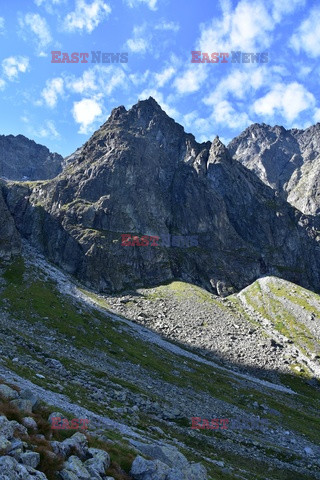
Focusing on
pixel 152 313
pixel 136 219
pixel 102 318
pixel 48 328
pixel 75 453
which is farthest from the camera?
pixel 136 219

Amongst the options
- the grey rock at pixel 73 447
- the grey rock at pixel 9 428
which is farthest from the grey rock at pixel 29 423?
the grey rock at pixel 73 447

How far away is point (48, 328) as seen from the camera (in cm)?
6919

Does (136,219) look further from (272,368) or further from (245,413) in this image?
(245,413)

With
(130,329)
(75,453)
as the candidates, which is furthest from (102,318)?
(75,453)

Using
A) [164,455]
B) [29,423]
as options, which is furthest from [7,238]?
[164,455]

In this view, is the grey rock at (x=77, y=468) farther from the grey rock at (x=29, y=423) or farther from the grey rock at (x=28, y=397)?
the grey rock at (x=28, y=397)

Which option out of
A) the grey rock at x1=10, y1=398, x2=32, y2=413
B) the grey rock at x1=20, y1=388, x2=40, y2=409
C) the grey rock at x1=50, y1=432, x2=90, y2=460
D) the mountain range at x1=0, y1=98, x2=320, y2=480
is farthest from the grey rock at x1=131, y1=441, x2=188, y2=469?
the grey rock at x1=10, y1=398, x2=32, y2=413

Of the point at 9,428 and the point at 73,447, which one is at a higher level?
the point at 9,428

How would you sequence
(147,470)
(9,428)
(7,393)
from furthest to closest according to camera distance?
(7,393)
(147,470)
(9,428)

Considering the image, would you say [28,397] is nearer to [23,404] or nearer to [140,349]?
[23,404]

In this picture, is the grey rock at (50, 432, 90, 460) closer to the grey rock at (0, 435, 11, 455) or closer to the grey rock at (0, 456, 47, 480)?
the grey rock at (0, 435, 11, 455)

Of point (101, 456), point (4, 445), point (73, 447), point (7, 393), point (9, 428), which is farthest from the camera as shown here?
point (7, 393)

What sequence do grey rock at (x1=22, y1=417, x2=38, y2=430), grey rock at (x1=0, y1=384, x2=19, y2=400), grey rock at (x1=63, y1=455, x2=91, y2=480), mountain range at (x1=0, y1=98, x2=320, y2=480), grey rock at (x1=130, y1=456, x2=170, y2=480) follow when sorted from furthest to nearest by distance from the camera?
mountain range at (x1=0, y1=98, x2=320, y2=480) → grey rock at (x1=0, y1=384, x2=19, y2=400) → grey rock at (x1=22, y1=417, x2=38, y2=430) → grey rock at (x1=130, y1=456, x2=170, y2=480) → grey rock at (x1=63, y1=455, x2=91, y2=480)

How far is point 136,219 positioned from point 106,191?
24.9 metres
